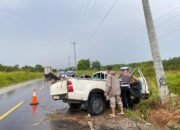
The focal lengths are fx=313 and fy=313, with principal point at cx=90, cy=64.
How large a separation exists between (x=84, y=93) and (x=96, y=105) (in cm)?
70

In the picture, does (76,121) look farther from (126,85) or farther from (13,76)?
(13,76)

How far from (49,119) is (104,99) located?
91.2 inches

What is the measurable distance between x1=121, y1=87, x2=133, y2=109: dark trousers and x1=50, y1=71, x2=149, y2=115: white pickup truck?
2.48ft

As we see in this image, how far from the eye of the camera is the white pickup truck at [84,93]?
36.9ft

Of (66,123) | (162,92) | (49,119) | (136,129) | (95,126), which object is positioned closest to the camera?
(136,129)

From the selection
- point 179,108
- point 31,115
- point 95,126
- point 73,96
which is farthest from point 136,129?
point 31,115

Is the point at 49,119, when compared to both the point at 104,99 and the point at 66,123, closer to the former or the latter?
the point at 66,123

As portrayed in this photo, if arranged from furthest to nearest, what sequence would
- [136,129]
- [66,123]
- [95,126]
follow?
[66,123] → [95,126] → [136,129]

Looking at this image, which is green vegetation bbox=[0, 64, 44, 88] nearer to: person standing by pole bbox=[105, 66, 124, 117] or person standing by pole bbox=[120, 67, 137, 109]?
person standing by pole bbox=[120, 67, 137, 109]

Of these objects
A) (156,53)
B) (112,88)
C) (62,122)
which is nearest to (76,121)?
(62,122)

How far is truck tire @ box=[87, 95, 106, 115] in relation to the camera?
37.7ft

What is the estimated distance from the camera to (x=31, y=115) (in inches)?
479

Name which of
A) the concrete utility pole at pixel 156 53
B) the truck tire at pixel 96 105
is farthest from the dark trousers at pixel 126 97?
the concrete utility pole at pixel 156 53

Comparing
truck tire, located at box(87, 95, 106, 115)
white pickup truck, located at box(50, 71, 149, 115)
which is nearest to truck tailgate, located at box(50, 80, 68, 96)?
white pickup truck, located at box(50, 71, 149, 115)
